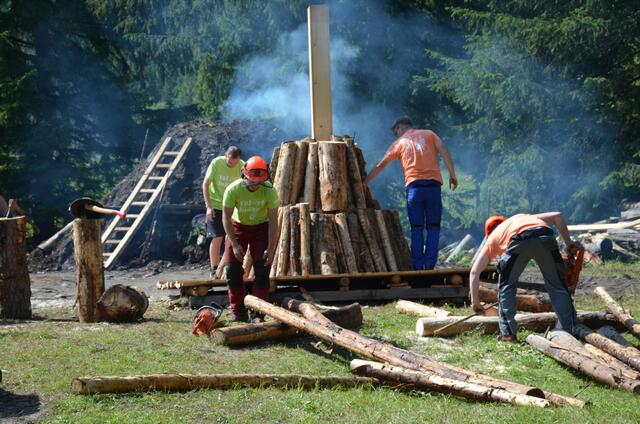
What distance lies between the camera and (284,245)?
11781mm

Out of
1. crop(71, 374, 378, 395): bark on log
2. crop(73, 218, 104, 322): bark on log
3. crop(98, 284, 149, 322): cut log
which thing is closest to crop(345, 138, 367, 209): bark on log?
crop(98, 284, 149, 322): cut log

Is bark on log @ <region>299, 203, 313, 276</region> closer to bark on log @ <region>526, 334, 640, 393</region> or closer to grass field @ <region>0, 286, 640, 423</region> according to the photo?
grass field @ <region>0, 286, 640, 423</region>

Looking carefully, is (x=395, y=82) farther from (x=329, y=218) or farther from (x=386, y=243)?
(x=329, y=218)

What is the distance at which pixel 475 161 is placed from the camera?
22.5 m

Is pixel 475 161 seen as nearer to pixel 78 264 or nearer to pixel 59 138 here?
pixel 59 138

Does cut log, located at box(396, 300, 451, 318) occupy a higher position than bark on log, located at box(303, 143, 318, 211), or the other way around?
bark on log, located at box(303, 143, 318, 211)

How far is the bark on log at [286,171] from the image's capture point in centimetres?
1226

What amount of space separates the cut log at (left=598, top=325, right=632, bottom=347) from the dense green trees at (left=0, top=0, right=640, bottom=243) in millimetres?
10911

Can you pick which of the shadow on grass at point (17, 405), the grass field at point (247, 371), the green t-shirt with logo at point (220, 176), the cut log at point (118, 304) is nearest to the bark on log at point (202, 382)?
the grass field at point (247, 371)

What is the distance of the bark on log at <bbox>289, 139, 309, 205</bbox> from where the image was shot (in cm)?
1233

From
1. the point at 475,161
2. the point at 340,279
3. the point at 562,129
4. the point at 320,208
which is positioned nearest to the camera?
the point at 340,279

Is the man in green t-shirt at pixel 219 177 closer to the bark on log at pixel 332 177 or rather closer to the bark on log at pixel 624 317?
the bark on log at pixel 332 177

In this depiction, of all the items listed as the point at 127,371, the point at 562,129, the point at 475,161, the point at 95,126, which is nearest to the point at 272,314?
the point at 127,371

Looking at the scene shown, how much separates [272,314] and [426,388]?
2407mm
